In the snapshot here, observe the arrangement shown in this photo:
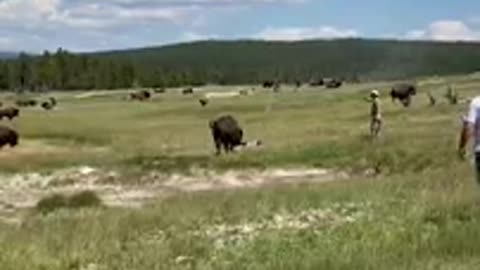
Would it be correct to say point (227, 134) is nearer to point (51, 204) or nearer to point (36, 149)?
point (36, 149)

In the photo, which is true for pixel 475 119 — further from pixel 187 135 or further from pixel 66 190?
pixel 187 135

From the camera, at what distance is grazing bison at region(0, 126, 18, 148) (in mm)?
50188

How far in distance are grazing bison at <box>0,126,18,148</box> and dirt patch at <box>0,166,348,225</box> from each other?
34.9ft

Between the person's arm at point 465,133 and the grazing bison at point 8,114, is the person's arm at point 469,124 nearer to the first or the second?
the person's arm at point 465,133

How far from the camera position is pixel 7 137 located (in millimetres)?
50500

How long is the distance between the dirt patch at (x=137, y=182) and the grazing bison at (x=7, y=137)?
1064 centimetres

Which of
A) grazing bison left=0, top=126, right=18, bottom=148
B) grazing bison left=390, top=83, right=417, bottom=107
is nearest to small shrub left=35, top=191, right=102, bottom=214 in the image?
grazing bison left=0, top=126, right=18, bottom=148

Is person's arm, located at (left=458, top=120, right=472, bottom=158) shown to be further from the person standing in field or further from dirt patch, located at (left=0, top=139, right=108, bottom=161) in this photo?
dirt patch, located at (left=0, top=139, right=108, bottom=161)

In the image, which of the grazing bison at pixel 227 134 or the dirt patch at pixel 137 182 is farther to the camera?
the grazing bison at pixel 227 134

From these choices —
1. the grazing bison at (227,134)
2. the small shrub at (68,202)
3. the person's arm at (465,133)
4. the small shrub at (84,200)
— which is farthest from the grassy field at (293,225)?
the grazing bison at (227,134)

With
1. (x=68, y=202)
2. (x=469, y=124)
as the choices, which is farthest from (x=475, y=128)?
(x=68, y=202)

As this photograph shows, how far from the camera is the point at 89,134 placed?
2336 inches

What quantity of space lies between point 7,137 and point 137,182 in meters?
15.5

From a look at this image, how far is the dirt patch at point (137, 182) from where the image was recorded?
109 ft
